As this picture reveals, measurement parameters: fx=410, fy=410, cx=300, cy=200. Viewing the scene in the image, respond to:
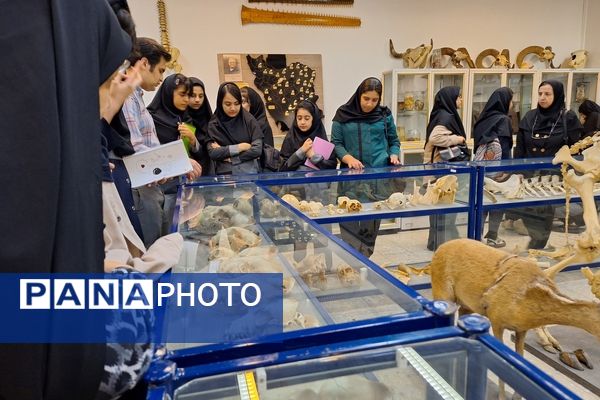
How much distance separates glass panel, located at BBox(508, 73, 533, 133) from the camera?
6660mm

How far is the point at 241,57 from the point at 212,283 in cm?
494

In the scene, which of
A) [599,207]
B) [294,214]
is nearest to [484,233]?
[599,207]

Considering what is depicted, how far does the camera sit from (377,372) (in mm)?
851

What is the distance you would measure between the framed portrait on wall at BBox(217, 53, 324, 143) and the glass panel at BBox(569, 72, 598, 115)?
14.5 feet

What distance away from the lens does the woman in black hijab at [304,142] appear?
3.77 m

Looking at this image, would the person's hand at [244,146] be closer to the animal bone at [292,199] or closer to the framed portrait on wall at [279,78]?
the animal bone at [292,199]

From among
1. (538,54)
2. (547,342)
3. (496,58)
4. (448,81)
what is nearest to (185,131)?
(547,342)

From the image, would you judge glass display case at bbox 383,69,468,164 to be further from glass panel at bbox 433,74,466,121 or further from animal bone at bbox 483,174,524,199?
animal bone at bbox 483,174,524,199

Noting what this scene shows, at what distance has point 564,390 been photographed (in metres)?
0.69

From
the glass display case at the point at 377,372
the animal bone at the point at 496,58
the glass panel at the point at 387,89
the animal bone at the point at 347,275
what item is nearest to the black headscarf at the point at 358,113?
the glass panel at the point at 387,89

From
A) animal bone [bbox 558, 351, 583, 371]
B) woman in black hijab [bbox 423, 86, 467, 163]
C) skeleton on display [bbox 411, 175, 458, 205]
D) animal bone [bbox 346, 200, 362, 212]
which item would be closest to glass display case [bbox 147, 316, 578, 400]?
animal bone [bbox 558, 351, 583, 371]

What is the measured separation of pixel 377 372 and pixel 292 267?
80cm

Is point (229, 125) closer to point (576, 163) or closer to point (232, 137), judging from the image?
point (232, 137)

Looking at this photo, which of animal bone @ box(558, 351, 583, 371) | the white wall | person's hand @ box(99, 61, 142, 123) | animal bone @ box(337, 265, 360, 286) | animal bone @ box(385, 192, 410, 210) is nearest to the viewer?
person's hand @ box(99, 61, 142, 123)
